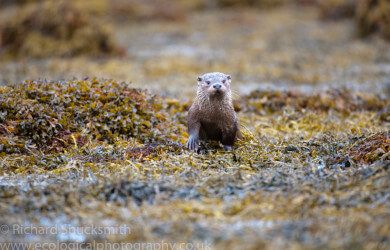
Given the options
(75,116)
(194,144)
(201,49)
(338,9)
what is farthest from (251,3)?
(194,144)

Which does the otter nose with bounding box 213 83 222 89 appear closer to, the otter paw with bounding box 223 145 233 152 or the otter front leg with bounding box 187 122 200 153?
the otter front leg with bounding box 187 122 200 153

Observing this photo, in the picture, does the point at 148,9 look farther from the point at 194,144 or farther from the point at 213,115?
the point at 194,144

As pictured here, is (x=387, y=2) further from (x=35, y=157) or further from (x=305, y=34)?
(x=35, y=157)

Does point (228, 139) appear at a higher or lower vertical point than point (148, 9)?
lower

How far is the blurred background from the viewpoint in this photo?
9.70m

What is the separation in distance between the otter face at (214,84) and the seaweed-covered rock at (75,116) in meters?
0.83

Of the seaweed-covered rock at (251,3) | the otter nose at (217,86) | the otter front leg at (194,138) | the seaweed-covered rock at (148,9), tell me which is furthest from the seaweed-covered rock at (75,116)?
the seaweed-covered rock at (251,3)

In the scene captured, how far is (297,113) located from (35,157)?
13.1 ft

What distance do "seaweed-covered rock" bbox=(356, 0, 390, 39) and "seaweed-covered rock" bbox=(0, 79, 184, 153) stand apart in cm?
1044

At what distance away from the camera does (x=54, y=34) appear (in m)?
12.5

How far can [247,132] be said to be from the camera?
551 cm

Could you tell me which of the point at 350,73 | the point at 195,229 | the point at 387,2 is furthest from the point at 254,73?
the point at 195,229

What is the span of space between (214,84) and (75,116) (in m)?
1.81

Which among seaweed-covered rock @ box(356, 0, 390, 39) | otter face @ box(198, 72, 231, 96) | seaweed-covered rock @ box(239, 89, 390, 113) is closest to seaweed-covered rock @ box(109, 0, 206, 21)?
seaweed-covered rock @ box(356, 0, 390, 39)
